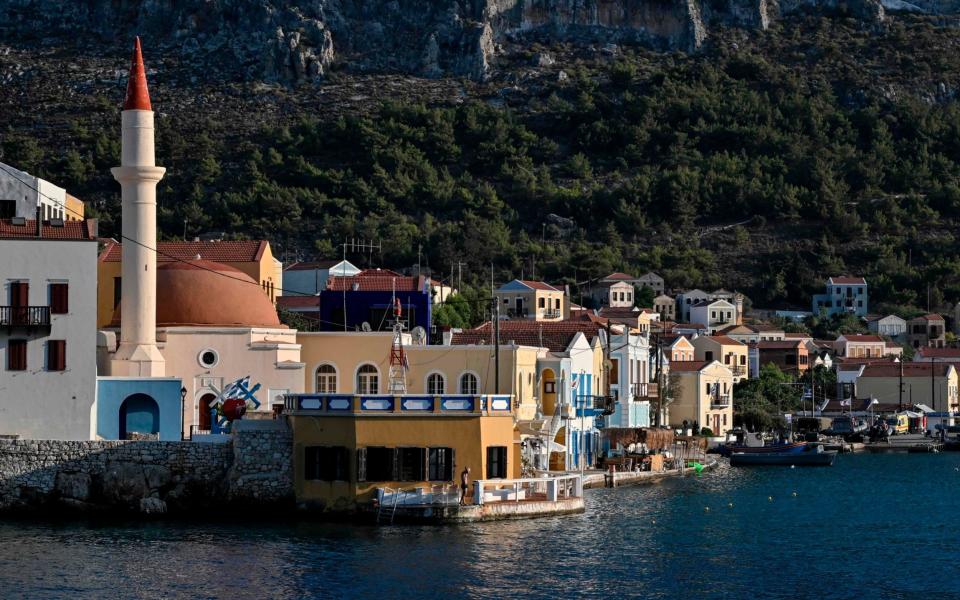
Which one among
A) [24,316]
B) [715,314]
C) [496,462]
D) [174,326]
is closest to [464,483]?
[496,462]

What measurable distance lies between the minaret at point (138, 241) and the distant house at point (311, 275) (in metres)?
54.1

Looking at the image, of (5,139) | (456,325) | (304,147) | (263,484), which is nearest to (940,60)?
(304,147)

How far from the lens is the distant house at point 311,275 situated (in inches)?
4577

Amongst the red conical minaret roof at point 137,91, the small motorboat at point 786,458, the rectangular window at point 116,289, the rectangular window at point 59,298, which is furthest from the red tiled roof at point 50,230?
the small motorboat at point 786,458

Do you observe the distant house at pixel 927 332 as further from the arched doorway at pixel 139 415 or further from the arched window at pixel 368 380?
the arched doorway at pixel 139 415

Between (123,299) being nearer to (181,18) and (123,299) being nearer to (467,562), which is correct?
(467,562)

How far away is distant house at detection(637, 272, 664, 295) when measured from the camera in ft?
508

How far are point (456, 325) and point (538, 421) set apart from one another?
39.2 metres

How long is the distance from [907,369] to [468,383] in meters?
77.8

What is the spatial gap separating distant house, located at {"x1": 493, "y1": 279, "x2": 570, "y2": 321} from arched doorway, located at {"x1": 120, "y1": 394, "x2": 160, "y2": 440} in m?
71.1

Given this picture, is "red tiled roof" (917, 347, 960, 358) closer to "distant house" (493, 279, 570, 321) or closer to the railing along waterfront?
"distant house" (493, 279, 570, 321)

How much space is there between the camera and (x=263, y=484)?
174ft

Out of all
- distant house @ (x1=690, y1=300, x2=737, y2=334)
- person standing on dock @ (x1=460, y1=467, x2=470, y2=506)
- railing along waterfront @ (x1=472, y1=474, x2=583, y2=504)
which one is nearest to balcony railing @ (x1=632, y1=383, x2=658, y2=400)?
railing along waterfront @ (x1=472, y1=474, x2=583, y2=504)

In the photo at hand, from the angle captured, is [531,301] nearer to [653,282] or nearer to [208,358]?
[653,282]
